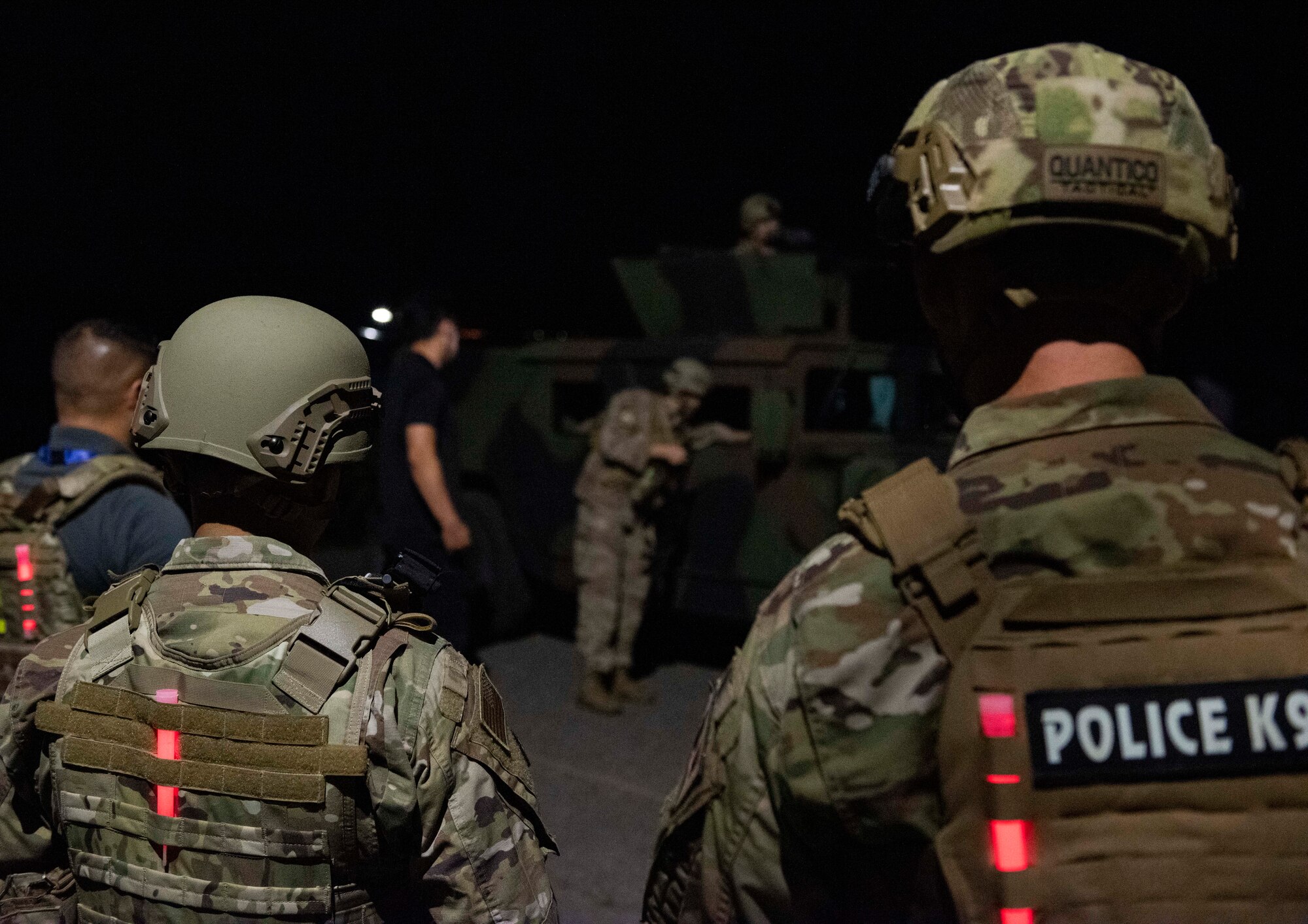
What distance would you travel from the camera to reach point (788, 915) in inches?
49.7

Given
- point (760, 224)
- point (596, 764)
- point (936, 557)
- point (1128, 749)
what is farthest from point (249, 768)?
point (760, 224)

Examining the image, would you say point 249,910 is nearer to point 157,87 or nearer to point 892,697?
point 892,697

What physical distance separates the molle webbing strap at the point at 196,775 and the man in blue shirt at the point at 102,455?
1.04 meters

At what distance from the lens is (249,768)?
4.75ft

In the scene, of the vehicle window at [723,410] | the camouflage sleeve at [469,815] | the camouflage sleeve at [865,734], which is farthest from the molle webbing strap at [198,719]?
the vehicle window at [723,410]

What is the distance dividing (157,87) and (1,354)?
1.82m

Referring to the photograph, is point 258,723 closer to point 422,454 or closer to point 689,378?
point 422,454

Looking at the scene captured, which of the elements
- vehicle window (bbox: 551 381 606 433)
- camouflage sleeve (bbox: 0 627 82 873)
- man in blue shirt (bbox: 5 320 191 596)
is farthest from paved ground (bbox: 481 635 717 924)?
camouflage sleeve (bbox: 0 627 82 873)

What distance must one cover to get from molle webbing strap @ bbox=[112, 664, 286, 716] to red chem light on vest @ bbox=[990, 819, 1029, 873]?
815mm

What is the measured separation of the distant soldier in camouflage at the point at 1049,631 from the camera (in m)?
1.16

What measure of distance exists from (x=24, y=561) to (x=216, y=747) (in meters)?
1.35

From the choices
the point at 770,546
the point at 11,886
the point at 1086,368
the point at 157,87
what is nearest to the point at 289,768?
the point at 11,886

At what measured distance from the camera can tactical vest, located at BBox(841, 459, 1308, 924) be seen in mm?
1159

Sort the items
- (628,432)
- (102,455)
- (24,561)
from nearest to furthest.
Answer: (24,561) → (102,455) → (628,432)
